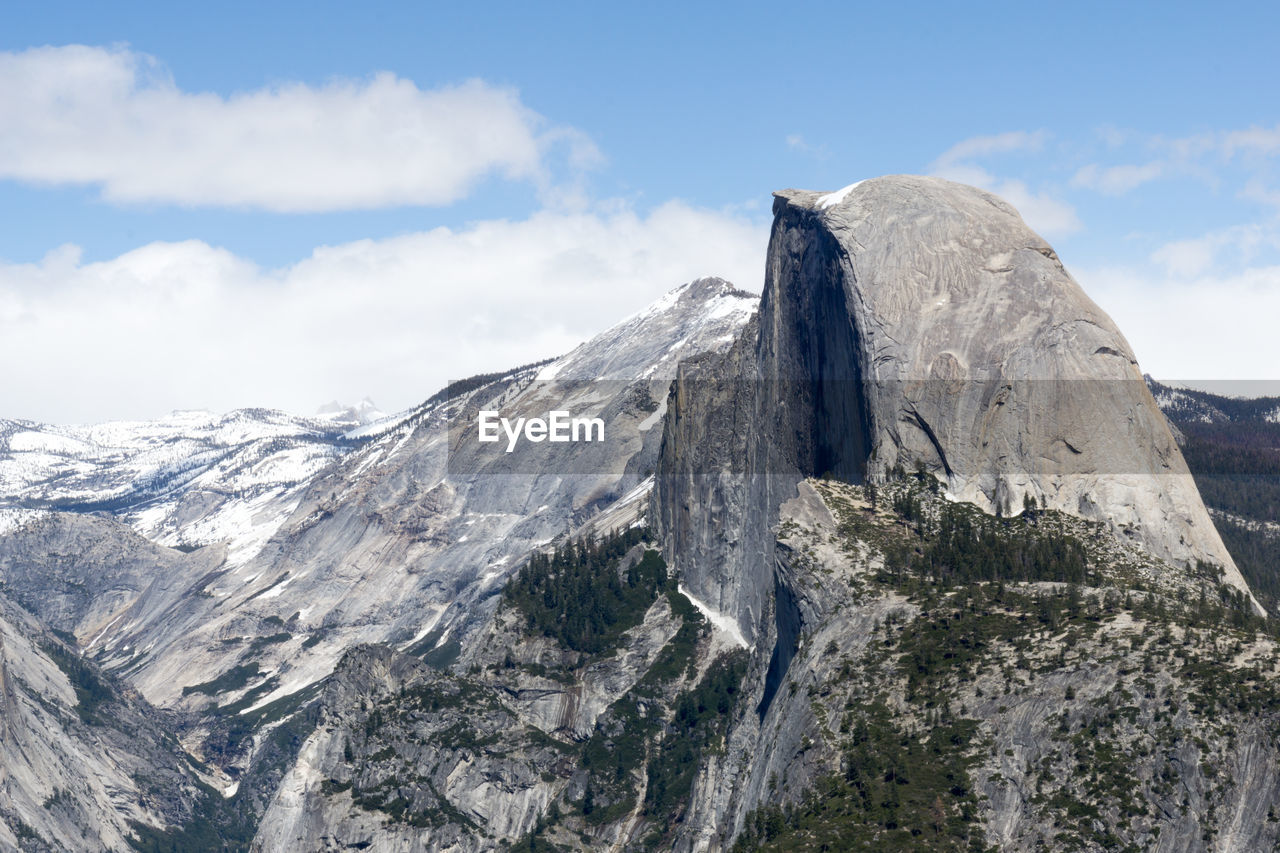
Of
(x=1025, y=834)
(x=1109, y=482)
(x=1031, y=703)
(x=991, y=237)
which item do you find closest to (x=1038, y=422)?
(x=1109, y=482)

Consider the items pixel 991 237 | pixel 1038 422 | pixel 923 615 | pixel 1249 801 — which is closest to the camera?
pixel 1249 801

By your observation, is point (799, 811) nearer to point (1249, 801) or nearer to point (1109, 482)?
point (1249, 801)

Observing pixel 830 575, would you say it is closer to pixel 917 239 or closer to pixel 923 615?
pixel 923 615

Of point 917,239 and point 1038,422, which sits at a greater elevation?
point 917,239

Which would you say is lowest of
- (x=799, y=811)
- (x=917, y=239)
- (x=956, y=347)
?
(x=799, y=811)

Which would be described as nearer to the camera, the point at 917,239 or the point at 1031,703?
the point at 1031,703

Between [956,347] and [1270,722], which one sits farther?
[956,347]

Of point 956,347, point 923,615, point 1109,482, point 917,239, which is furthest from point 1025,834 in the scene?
point 917,239

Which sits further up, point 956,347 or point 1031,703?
point 956,347

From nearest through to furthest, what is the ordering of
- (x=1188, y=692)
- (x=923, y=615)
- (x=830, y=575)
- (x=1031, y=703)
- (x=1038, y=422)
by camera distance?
(x=1188, y=692) < (x=1031, y=703) < (x=923, y=615) < (x=830, y=575) < (x=1038, y=422)
